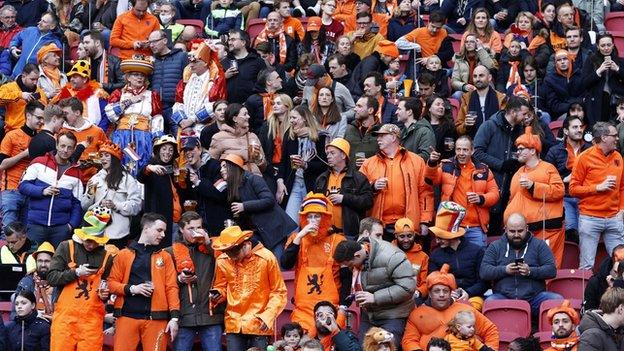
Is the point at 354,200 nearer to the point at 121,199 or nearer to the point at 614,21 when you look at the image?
the point at 121,199

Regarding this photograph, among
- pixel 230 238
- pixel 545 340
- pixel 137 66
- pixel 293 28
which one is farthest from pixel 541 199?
pixel 293 28

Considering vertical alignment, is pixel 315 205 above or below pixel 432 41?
above

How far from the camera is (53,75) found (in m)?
22.8

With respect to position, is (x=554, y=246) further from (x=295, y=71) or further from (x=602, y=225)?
(x=295, y=71)

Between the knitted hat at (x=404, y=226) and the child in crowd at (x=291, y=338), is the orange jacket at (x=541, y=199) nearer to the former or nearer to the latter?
the knitted hat at (x=404, y=226)

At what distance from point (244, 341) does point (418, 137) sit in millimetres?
3417

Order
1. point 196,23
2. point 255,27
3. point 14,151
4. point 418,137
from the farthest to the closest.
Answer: point 196,23
point 255,27
point 14,151
point 418,137

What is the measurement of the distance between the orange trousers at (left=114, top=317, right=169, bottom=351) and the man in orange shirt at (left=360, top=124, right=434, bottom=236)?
8.50 ft

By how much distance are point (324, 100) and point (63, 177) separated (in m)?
2.70

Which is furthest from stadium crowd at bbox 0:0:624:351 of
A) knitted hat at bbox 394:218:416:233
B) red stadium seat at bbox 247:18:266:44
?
red stadium seat at bbox 247:18:266:44

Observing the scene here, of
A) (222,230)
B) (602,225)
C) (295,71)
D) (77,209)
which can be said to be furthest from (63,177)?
(602,225)

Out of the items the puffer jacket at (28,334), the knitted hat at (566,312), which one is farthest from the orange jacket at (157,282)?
the knitted hat at (566,312)

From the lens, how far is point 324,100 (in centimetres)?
2070

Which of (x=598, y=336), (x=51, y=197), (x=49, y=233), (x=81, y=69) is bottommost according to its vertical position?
(x=49, y=233)
